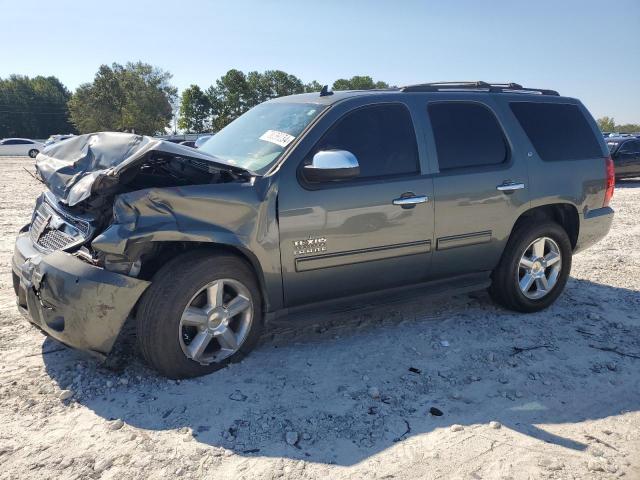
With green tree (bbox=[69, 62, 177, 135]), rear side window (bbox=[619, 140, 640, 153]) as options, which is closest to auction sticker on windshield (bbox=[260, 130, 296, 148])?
rear side window (bbox=[619, 140, 640, 153])

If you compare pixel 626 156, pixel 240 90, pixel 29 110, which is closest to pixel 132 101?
pixel 240 90

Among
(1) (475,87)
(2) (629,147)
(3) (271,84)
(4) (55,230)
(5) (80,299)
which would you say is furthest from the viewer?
(3) (271,84)

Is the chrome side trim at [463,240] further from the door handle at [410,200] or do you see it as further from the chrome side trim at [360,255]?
the door handle at [410,200]

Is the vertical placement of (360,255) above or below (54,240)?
below

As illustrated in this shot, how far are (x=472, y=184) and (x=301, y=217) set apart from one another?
5.21 feet

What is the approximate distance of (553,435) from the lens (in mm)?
2934

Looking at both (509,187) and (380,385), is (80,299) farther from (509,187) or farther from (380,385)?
(509,187)

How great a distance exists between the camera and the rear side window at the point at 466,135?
13.9ft

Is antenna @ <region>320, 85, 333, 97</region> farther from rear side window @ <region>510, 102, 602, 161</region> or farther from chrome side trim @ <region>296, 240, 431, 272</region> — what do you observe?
rear side window @ <region>510, 102, 602, 161</region>

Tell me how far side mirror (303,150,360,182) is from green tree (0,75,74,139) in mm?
→ 92449

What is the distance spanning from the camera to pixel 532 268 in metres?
4.77

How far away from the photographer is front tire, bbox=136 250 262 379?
3.20m

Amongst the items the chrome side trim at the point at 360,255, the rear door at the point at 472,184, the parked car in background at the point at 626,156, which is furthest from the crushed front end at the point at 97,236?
the parked car in background at the point at 626,156

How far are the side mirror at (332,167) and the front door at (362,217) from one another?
0.08 metres
